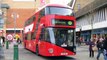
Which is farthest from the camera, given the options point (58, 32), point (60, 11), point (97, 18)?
point (97, 18)

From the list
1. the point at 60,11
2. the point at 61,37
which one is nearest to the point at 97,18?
the point at 60,11

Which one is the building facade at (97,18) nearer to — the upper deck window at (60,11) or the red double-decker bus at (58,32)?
the upper deck window at (60,11)

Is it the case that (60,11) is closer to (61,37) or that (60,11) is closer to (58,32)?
(58,32)

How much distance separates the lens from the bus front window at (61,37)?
75.0 ft

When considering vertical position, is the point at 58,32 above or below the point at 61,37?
above

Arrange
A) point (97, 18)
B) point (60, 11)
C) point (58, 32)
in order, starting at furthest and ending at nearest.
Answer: point (97, 18), point (60, 11), point (58, 32)

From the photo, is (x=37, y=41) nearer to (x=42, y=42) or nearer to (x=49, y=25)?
(x=42, y=42)

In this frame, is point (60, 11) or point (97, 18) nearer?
point (60, 11)

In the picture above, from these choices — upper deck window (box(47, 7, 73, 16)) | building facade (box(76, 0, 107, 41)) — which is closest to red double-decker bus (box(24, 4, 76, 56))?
upper deck window (box(47, 7, 73, 16))

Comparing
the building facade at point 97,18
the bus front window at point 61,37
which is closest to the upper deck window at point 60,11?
the bus front window at point 61,37

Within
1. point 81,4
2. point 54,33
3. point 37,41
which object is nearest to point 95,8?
point 37,41

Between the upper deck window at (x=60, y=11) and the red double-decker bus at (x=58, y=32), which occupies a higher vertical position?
the upper deck window at (x=60, y=11)

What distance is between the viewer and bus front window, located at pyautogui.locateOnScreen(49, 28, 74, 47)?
22.9 metres

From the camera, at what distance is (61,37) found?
2308 centimetres
